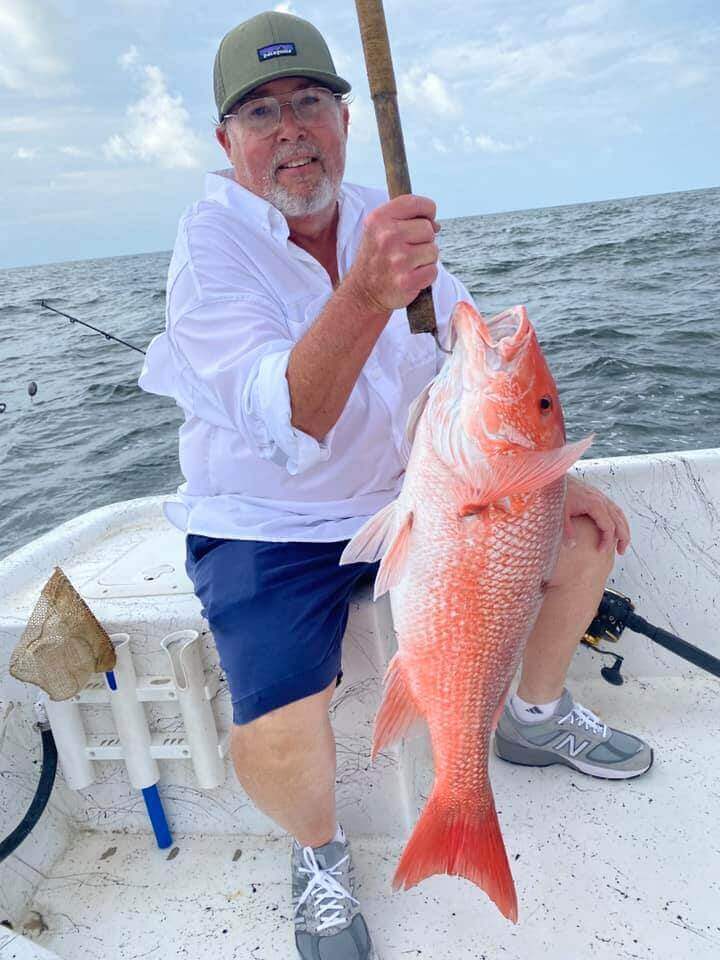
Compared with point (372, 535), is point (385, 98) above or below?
above

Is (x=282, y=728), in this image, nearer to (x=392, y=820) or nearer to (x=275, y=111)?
(x=392, y=820)

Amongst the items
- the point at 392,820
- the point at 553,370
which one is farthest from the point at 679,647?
the point at 553,370

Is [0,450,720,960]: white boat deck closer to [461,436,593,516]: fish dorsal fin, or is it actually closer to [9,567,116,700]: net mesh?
[9,567,116,700]: net mesh

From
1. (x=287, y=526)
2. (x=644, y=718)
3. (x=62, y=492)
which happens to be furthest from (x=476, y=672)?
(x=62, y=492)

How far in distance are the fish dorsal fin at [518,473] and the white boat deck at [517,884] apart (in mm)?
1289

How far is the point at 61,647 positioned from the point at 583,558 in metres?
1.64

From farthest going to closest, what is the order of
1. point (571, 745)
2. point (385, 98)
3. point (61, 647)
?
point (571, 745) < point (61, 647) < point (385, 98)

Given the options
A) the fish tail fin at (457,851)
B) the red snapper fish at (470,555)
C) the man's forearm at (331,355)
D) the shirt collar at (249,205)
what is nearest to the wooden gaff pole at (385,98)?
the man's forearm at (331,355)

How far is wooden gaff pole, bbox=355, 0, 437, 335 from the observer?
167 centimetres

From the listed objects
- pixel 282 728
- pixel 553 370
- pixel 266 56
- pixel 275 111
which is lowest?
pixel 282 728

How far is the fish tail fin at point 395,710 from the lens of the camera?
1.97 m

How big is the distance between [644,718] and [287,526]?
1.65m

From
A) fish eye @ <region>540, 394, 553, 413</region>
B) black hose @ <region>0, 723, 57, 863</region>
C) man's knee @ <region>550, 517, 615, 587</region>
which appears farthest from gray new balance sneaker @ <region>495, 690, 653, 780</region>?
black hose @ <region>0, 723, 57, 863</region>

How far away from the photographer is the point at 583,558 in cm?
246
